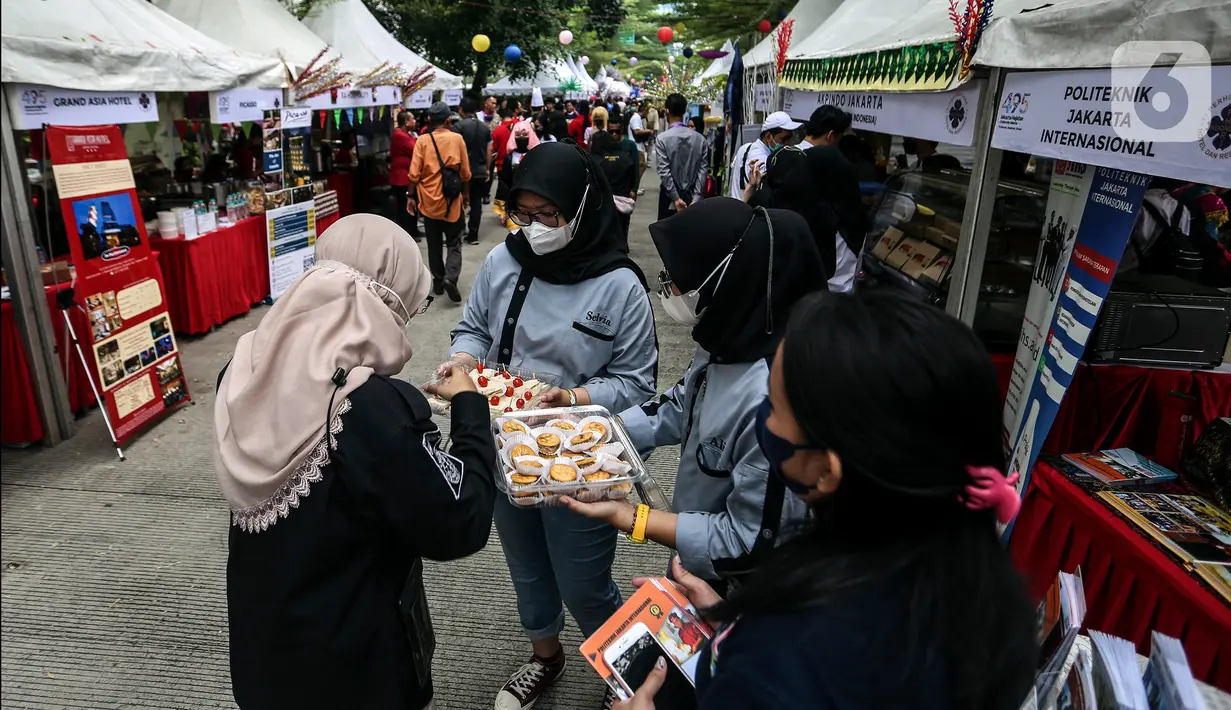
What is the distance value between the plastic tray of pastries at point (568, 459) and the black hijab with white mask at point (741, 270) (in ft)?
1.59

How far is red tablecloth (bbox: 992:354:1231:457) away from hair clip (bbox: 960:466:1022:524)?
8.29 ft

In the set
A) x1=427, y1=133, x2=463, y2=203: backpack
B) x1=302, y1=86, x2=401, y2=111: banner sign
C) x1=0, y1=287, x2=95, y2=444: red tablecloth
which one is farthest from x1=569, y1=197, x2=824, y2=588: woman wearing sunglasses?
x1=302, y1=86, x2=401, y2=111: banner sign

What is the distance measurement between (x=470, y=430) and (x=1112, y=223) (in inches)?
92.5

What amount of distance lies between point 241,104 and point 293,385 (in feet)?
20.6

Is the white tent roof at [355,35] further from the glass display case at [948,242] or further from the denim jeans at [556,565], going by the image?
the denim jeans at [556,565]

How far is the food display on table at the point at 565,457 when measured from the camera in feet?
6.41

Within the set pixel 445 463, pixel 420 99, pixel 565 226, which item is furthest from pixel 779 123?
pixel 420 99

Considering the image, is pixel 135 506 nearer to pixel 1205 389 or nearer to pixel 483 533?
pixel 483 533

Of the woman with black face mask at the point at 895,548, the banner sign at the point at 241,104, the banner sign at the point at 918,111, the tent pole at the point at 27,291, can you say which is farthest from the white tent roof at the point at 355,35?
the woman with black face mask at the point at 895,548

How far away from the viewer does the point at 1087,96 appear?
2.38m

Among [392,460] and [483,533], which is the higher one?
[392,460]

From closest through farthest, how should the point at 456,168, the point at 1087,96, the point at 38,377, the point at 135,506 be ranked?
1. the point at 1087,96
2. the point at 135,506
3. the point at 38,377
4. the point at 456,168

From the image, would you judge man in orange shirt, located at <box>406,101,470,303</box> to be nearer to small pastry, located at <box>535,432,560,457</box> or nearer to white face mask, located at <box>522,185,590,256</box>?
white face mask, located at <box>522,185,590,256</box>

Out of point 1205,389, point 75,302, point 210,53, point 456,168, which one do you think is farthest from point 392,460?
point 456,168
